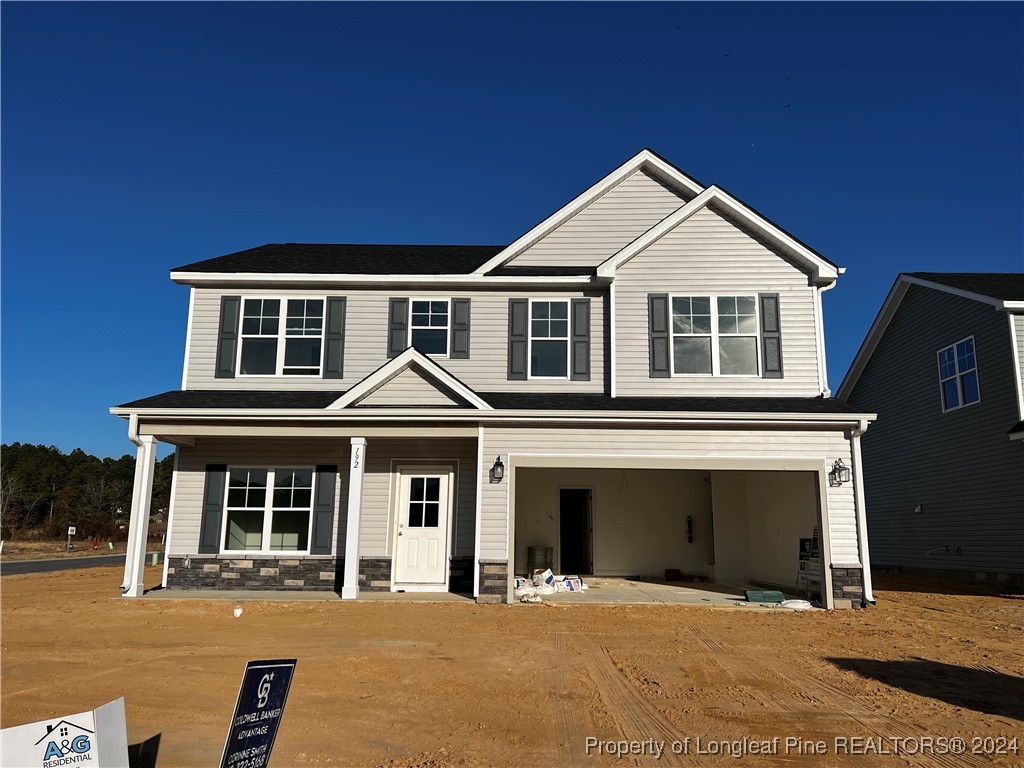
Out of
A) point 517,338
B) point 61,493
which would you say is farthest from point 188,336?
point 61,493

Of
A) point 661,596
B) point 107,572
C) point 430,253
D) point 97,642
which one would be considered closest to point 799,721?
point 661,596

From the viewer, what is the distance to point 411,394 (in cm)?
1231

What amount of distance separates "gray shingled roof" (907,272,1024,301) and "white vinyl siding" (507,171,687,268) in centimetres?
746

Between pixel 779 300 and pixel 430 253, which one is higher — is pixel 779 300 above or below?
below

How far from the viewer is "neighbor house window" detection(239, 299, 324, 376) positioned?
13781mm

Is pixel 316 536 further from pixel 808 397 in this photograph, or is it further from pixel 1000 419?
pixel 1000 419

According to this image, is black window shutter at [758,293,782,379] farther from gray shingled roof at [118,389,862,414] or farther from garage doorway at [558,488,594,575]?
garage doorway at [558,488,594,575]

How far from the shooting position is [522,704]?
20.0ft

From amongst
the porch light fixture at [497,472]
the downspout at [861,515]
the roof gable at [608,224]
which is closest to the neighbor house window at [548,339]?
the roof gable at [608,224]

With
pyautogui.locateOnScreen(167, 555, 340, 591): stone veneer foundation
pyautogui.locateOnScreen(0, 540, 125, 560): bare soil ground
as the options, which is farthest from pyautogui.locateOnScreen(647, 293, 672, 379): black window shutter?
pyautogui.locateOnScreen(0, 540, 125, 560): bare soil ground

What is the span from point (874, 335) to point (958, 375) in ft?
12.9

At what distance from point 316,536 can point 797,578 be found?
881 centimetres

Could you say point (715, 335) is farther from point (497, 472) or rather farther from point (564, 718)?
point (564, 718)

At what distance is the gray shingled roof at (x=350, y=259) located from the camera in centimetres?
1409
